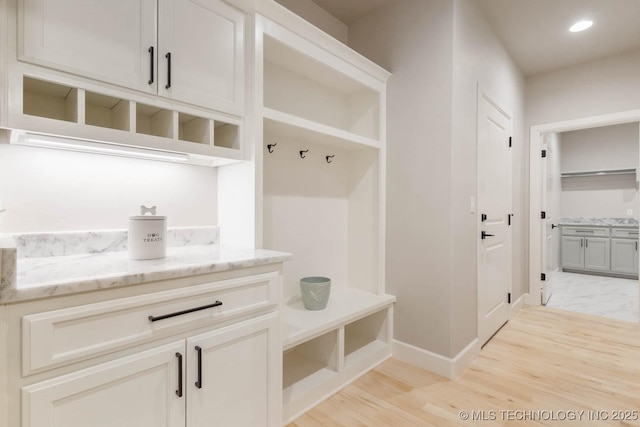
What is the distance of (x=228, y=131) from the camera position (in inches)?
66.1

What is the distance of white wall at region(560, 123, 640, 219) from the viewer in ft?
17.3

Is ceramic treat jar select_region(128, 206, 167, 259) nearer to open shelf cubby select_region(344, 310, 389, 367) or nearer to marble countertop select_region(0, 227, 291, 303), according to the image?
marble countertop select_region(0, 227, 291, 303)

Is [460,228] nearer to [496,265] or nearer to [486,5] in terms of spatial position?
[496,265]

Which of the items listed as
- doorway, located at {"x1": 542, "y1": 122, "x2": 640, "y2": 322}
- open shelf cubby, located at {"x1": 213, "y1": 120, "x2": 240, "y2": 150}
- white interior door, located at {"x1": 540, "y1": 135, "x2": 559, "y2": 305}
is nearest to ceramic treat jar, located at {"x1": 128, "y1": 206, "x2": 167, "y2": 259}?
open shelf cubby, located at {"x1": 213, "y1": 120, "x2": 240, "y2": 150}

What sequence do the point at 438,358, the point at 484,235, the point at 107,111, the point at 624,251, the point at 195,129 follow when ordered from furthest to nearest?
the point at 624,251 < the point at 484,235 < the point at 438,358 < the point at 195,129 < the point at 107,111

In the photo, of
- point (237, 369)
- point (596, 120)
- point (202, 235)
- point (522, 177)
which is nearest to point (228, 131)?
point (202, 235)

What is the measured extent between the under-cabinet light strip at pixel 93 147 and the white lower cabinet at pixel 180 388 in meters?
0.84

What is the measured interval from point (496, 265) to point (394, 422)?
5.94 ft

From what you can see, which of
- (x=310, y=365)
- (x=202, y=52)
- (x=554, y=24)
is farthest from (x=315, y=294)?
(x=554, y=24)

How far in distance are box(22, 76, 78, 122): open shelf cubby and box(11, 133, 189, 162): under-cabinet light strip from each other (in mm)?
98

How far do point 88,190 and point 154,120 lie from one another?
435mm

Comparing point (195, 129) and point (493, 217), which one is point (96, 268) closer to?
point (195, 129)

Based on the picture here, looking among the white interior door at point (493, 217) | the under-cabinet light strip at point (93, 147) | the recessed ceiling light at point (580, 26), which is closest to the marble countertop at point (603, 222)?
the white interior door at point (493, 217)

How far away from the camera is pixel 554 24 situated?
2.78 metres
